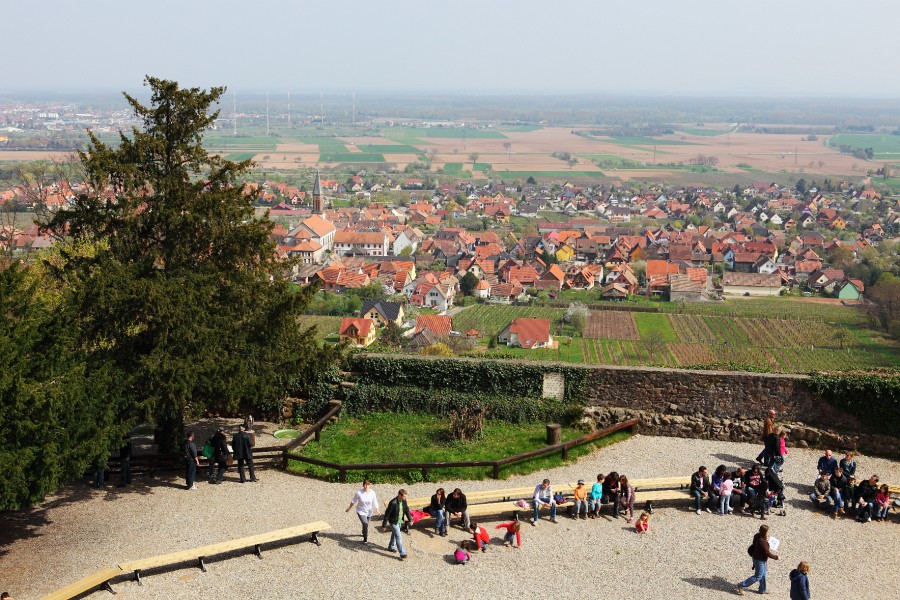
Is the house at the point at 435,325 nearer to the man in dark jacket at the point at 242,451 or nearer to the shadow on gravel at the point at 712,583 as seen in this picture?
the man in dark jacket at the point at 242,451

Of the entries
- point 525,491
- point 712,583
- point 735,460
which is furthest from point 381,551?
point 735,460

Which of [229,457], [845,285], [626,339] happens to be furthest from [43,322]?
[845,285]

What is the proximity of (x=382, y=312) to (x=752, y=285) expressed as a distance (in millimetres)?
39690

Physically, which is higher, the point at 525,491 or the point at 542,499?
the point at 542,499

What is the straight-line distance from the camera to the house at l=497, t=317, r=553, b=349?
5528cm

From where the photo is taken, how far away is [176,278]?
11.5 metres

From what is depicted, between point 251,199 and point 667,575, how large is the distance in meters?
7.55

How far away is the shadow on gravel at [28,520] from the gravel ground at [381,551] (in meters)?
0.02

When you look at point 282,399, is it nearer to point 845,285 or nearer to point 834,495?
point 834,495

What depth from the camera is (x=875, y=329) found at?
63.2m

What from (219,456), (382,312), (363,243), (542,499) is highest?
(219,456)

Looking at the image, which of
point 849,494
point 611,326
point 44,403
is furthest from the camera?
point 611,326

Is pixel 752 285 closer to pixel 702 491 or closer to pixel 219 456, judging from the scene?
pixel 702 491

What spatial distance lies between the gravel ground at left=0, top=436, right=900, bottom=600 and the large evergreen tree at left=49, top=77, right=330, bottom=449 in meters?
1.39
